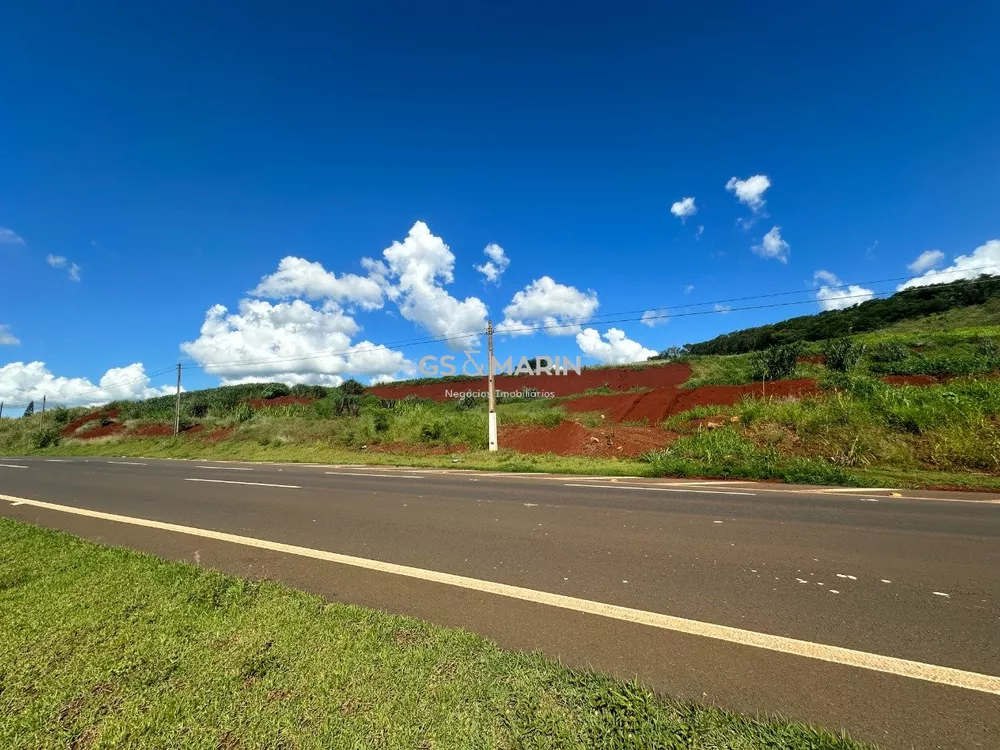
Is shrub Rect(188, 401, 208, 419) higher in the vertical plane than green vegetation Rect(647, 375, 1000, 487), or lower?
higher

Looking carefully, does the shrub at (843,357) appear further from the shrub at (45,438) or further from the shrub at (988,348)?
the shrub at (45,438)

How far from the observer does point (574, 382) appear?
5012 centimetres

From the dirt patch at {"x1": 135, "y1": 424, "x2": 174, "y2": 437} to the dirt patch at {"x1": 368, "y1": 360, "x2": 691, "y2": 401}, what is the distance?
21.8 metres

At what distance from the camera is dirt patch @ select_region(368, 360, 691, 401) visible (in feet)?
147

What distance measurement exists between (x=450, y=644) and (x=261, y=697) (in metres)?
1.08

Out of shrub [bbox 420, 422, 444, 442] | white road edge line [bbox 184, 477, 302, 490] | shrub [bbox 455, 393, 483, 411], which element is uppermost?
shrub [bbox 455, 393, 483, 411]

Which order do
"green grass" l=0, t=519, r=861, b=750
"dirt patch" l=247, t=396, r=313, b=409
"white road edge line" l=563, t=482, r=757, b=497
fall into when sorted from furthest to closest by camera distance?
"dirt patch" l=247, t=396, r=313, b=409, "white road edge line" l=563, t=482, r=757, b=497, "green grass" l=0, t=519, r=861, b=750

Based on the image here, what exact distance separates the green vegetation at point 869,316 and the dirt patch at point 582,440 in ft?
143

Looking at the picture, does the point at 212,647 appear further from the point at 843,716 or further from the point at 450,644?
the point at 843,716

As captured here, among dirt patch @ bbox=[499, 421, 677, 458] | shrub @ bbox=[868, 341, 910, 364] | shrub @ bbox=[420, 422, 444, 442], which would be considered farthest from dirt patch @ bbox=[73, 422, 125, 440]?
shrub @ bbox=[868, 341, 910, 364]

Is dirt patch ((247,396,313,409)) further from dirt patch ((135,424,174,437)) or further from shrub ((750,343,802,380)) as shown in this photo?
shrub ((750,343,802,380))

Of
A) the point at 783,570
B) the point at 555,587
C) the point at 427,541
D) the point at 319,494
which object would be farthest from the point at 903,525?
the point at 319,494

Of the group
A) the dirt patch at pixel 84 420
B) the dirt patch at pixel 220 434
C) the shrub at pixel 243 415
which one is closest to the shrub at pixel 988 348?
the dirt patch at pixel 220 434

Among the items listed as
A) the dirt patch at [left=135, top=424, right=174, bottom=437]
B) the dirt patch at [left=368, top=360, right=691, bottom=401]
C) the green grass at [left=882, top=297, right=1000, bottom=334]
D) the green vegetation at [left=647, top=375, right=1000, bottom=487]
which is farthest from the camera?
Result: the green grass at [left=882, top=297, right=1000, bottom=334]
